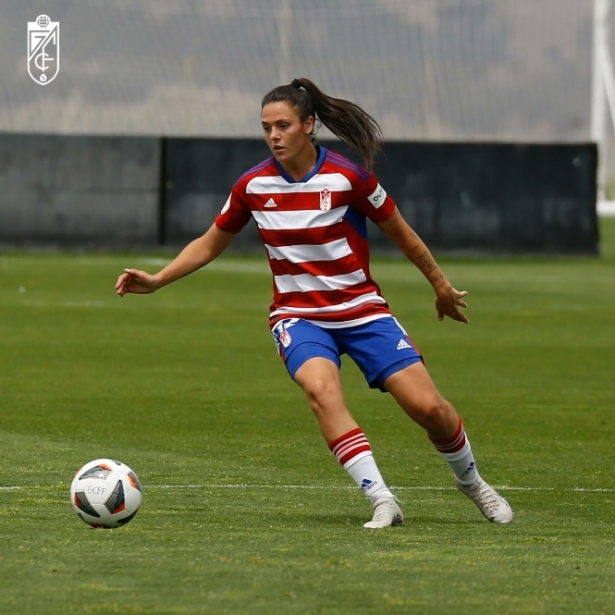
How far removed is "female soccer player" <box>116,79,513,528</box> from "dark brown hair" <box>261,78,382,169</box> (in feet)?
0.04

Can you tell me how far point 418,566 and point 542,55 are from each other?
1299 inches

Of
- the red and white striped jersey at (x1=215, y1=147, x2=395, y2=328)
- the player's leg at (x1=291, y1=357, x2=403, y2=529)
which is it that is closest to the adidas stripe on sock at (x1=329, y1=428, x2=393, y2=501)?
the player's leg at (x1=291, y1=357, x2=403, y2=529)

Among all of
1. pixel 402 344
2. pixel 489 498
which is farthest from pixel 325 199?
pixel 489 498

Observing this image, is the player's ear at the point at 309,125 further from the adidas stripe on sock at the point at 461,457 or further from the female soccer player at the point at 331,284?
the adidas stripe on sock at the point at 461,457

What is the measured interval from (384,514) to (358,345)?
0.80 meters

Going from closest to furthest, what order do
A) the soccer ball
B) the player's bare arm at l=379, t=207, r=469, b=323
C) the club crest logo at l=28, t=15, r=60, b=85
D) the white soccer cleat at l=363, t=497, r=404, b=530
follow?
the soccer ball → the white soccer cleat at l=363, t=497, r=404, b=530 → the player's bare arm at l=379, t=207, r=469, b=323 → the club crest logo at l=28, t=15, r=60, b=85

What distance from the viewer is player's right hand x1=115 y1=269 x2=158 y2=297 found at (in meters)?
7.29

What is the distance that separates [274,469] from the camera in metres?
8.77

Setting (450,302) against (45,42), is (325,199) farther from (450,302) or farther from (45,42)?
(45,42)

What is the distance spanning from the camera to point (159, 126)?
33531mm

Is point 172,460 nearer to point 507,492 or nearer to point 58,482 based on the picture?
point 58,482

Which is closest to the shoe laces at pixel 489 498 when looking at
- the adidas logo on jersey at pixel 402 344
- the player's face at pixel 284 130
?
the adidas logo on jersey at pixel 402 344

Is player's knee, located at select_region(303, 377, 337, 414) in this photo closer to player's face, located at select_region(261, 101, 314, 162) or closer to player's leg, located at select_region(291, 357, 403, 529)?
player's leg, located at select_region(291, 357, 403, 529)

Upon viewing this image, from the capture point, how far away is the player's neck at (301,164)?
23.1 feet
